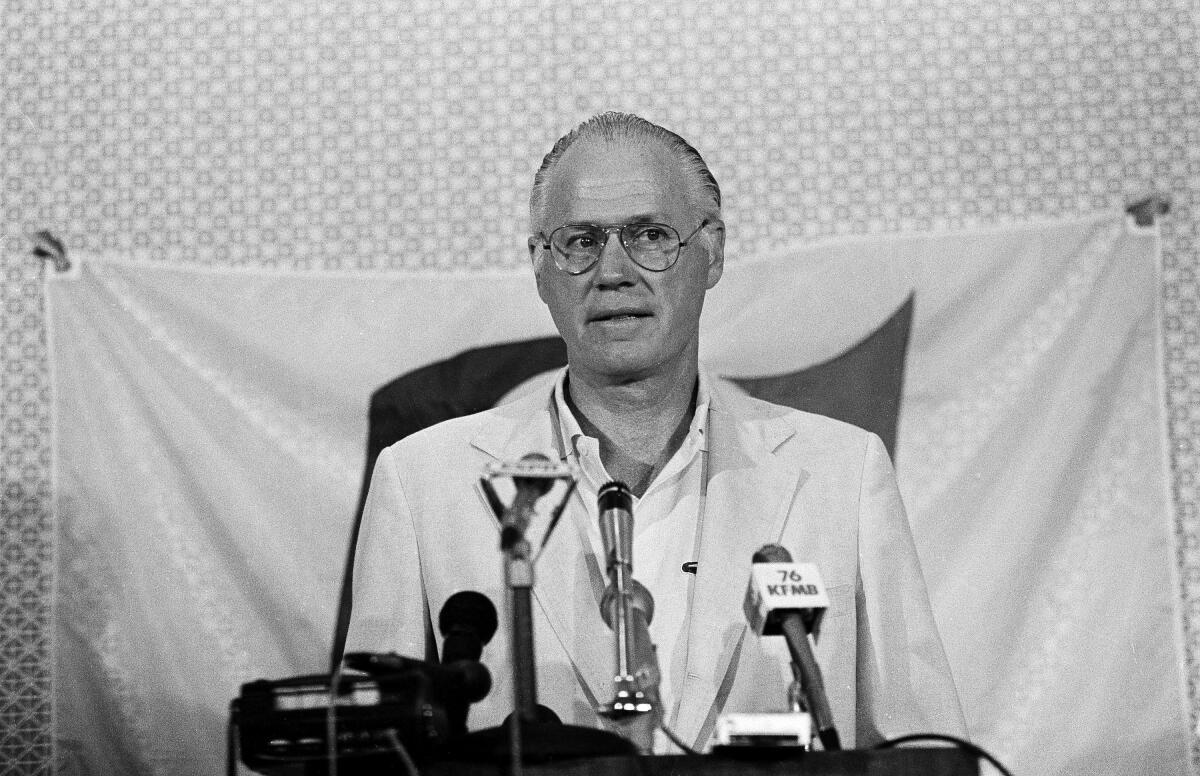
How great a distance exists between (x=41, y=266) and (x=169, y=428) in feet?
1.88

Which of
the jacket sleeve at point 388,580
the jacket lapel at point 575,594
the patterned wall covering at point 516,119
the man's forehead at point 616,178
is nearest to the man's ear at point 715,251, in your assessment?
the man's forehead at point 616,178

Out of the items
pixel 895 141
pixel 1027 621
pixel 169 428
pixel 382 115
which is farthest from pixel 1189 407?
pixel 169 428

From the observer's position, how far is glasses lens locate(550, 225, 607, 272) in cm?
212

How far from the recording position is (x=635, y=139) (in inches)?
85.7

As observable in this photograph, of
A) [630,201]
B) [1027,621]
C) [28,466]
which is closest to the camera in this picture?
[630,201]

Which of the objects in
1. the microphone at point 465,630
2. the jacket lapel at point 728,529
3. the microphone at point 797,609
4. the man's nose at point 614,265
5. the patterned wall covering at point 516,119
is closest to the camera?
the microphone at point 465,630

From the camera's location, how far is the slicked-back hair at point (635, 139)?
2193 millimetres

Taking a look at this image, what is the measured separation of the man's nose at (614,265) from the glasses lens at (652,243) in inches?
0.6

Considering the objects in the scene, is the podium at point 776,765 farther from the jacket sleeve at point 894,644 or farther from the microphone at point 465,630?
the jacket sleeve at point 894,644

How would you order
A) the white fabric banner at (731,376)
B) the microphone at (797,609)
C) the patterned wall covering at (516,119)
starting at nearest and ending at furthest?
the microphone at (797,609)
the white fabric banner at (731,376)
the patterned wall covering at (516,119)

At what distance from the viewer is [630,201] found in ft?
6.95

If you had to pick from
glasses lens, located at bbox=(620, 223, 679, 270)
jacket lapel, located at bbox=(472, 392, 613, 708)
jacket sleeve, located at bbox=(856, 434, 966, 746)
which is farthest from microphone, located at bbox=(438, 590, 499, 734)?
glasses lens, located at bbox=(620, 223, 679, 270)

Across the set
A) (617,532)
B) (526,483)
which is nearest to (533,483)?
(526,483)

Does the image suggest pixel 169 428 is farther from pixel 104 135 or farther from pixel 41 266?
pixel 104 135
